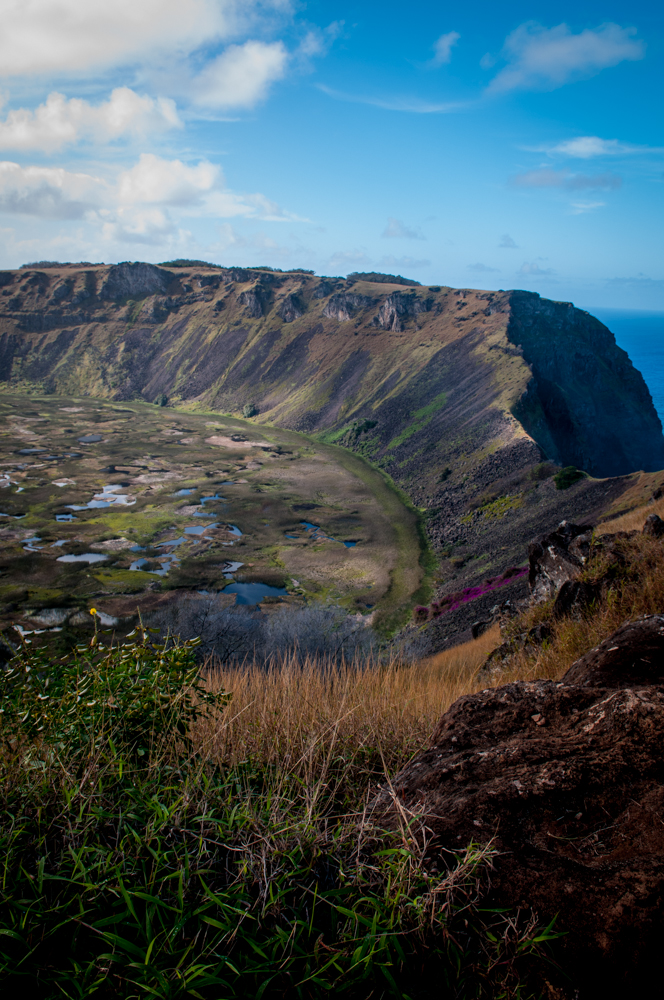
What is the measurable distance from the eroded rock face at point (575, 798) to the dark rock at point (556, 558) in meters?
8.43

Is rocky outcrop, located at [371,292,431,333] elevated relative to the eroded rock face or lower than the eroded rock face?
elevated

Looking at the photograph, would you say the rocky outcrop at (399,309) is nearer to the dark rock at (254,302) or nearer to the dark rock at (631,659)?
the dark rock at (254,302)

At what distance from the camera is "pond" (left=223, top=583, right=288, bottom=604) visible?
32562 mm

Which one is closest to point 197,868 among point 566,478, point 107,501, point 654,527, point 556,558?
point 654,527

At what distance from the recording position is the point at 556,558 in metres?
12.9

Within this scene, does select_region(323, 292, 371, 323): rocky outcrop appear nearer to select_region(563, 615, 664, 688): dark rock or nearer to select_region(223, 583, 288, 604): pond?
select_region(223, 583, 288, 604): pond

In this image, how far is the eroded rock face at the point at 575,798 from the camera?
7.00ft

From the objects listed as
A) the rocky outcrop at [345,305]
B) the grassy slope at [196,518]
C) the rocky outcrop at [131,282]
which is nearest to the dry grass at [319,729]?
the grassy slope at [196,518]

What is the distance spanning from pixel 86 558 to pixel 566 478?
3573 cm

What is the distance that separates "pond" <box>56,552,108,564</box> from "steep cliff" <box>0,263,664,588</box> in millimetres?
25677

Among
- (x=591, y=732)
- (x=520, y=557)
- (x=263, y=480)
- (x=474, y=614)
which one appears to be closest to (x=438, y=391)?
(x=263, y=480)

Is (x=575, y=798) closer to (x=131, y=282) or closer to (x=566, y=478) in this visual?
(x=566, y=478)

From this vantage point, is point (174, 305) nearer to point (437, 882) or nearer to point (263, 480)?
point (263, 480)

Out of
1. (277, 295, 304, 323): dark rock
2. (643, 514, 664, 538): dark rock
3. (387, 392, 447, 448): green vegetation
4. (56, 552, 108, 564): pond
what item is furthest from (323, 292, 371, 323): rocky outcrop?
(643, 514, 664, 538): dark rock
